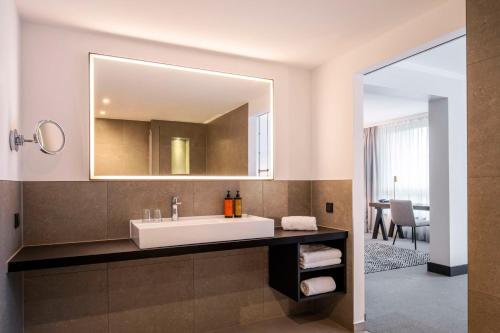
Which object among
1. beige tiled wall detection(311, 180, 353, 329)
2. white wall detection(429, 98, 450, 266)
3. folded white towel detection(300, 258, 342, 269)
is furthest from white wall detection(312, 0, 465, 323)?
white wall detection(429, 98, 450, 266)

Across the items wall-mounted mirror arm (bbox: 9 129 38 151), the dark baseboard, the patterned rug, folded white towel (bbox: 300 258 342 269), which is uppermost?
wall-mounted mirror arm (bbox: 9 129 38 151)

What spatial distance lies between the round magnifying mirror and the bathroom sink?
69 cm

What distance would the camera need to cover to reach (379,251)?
5445mm

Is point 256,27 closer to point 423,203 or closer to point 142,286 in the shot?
point 142,286

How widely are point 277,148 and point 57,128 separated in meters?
1.68

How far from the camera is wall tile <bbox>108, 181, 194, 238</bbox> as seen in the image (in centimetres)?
238

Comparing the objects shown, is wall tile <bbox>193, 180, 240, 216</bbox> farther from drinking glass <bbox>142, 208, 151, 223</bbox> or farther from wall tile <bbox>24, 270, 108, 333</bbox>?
wall tile <bbox>24, 270, 108, 333</bbox>

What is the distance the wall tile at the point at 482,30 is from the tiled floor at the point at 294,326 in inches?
84.2

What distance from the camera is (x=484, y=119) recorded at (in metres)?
1.69

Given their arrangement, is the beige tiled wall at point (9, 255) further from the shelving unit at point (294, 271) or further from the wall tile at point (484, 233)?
the wall tile at point (484, 233)

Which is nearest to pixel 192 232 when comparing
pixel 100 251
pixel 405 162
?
pixel 100 251

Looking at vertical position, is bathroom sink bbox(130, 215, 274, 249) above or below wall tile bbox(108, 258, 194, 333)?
above

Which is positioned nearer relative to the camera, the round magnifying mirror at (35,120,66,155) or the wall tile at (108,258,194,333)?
the round magnifying mirror at (35,120,66,155)

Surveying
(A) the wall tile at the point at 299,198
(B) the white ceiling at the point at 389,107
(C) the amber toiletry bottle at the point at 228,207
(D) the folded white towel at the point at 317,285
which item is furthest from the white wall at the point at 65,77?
(B) the white ceiling at the point at 389,107
